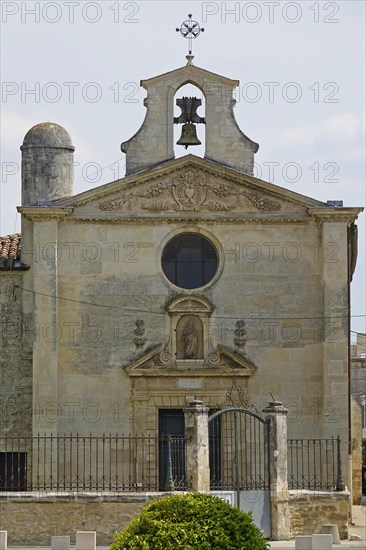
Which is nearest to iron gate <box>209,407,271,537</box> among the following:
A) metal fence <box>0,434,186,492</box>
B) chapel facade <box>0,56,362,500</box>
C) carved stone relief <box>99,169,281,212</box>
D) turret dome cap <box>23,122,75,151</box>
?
chapel facade <box>0,56,362,500</box>

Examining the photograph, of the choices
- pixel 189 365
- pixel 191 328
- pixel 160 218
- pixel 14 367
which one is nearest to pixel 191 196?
pixel 160 218

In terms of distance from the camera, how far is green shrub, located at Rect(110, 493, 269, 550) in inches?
985

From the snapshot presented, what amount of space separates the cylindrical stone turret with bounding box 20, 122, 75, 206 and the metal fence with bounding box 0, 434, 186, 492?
642 centimetres

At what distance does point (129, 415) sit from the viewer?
40000 millimetres

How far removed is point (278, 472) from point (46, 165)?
1172cm

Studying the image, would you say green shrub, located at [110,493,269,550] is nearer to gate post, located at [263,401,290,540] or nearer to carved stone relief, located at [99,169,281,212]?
gate post, located at [263,401,290,540]

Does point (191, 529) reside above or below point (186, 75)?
below

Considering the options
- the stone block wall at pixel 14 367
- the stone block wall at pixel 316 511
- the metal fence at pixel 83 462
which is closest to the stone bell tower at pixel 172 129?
the stone block wall at pixel 14 367

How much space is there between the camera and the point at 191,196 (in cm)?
4050

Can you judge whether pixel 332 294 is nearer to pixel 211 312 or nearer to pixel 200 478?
pixel 211 312

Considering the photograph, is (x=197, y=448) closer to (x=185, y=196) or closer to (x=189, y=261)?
(x=189, y=261)

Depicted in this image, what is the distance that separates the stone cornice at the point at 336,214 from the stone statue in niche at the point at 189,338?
371 centimetres

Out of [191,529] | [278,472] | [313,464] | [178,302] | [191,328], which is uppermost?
[178,302]

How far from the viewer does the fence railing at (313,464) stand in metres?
39.2
